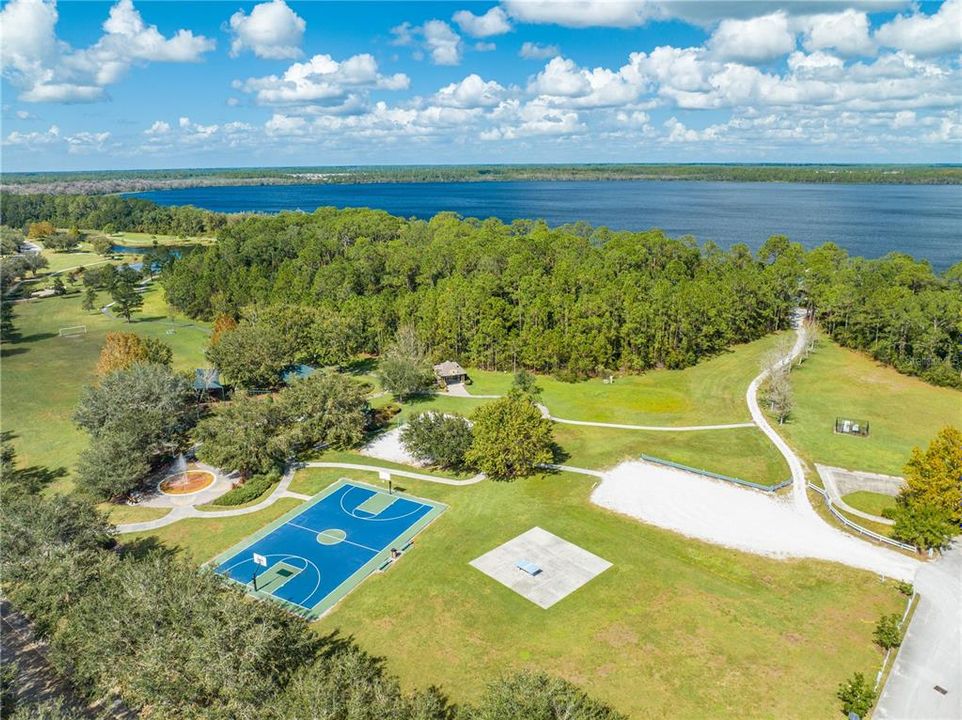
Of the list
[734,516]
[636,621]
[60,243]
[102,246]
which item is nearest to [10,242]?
[60,243]

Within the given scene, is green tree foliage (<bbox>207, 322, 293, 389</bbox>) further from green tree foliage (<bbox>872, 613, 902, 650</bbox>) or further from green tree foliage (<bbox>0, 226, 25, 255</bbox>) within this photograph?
green tree foliage (<bbox>0, 226, 25, 255</bbox>)

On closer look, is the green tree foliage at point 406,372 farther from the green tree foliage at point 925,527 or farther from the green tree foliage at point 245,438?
the green tree foliage at point 925,527

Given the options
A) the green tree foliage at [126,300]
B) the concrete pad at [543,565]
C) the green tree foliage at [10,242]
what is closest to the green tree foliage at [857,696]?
the concrete pad at [543,565]

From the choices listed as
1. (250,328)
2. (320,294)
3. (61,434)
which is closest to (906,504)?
(250,328)

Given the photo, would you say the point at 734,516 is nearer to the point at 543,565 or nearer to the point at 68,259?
the point at 543,565

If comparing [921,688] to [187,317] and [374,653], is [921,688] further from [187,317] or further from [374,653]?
[187,317]

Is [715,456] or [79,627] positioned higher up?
[79,627]
